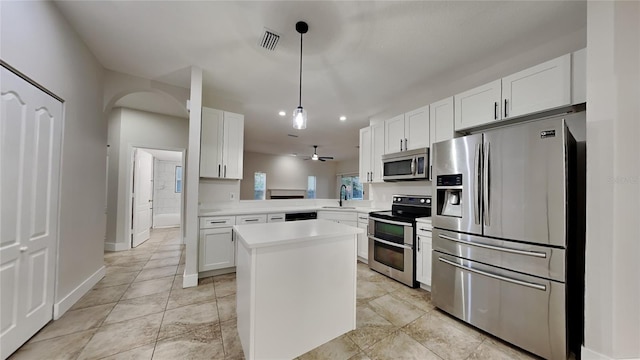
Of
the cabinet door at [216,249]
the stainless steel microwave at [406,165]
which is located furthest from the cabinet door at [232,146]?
the stainless steel microwave at [406,165]

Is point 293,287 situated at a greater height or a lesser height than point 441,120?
lesser

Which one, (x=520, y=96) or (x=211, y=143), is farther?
(x=211, y=143)

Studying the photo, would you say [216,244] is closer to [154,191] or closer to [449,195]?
[449,195]

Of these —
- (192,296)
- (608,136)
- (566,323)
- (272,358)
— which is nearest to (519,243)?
(566,323)

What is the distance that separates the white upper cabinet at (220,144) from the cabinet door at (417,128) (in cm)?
267

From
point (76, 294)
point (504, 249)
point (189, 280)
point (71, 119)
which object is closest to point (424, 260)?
point (504, 249)

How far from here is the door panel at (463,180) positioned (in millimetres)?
2076

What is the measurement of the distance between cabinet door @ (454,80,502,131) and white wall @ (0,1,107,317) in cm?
399

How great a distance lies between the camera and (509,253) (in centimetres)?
186

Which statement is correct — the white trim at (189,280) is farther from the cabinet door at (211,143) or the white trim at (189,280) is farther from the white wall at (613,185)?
the white wall at (613,185)

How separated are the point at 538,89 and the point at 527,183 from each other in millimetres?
1021

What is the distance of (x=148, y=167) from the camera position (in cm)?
561

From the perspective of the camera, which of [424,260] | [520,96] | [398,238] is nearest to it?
[520,96]

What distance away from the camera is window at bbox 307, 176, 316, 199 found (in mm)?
11195
